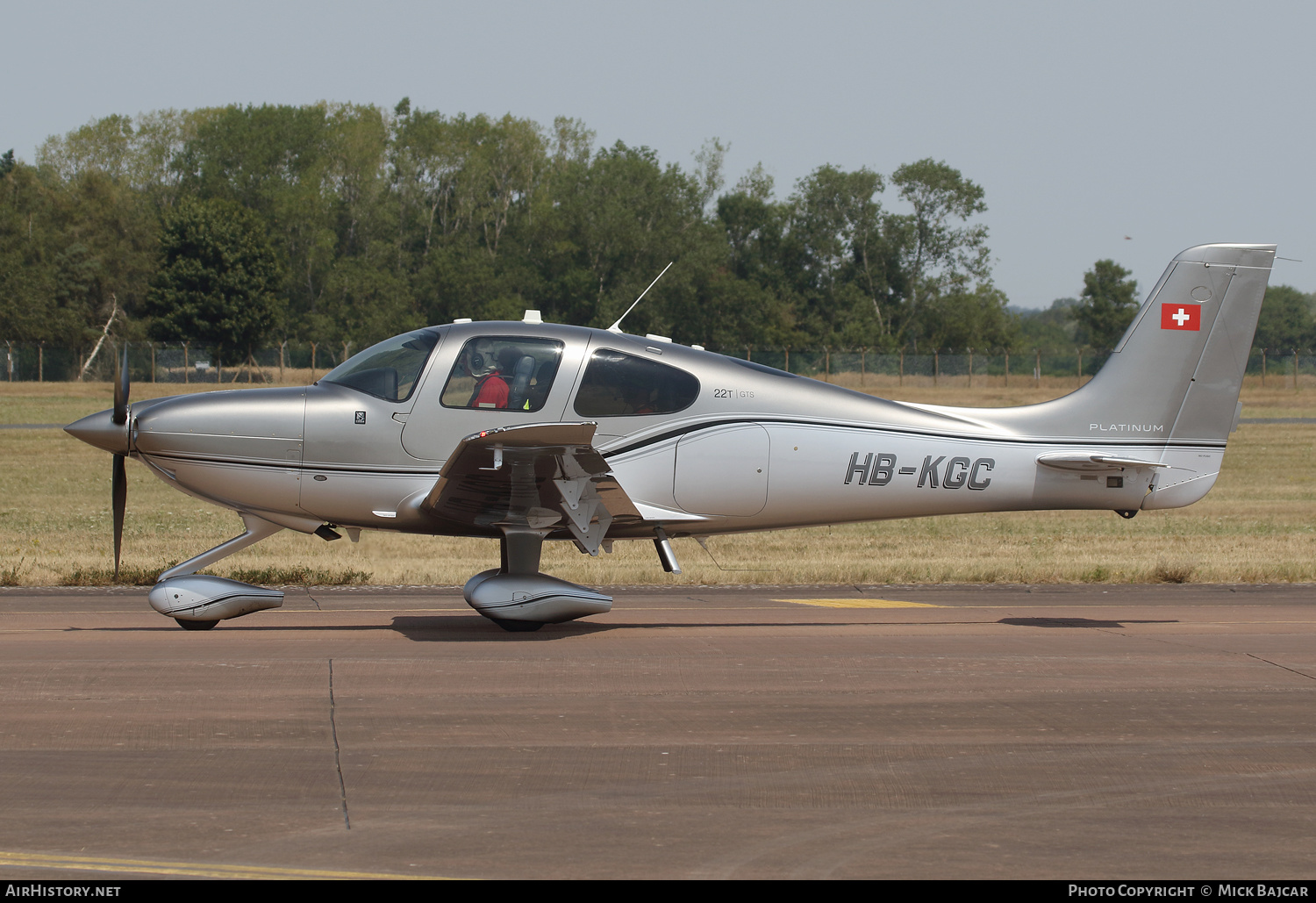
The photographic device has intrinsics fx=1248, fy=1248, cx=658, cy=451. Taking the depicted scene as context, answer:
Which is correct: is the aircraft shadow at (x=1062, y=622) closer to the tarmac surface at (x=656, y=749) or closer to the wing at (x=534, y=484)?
the tarmac surface at (x=656, y=749)

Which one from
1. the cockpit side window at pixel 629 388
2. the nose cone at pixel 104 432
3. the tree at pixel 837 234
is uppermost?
the tree at pixel 837 234

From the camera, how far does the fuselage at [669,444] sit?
9594 millimetres

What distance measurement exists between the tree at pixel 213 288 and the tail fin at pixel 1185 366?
54.2m

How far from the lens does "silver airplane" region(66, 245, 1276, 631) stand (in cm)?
955

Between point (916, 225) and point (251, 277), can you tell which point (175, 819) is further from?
point (916, 225)

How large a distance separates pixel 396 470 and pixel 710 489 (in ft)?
8.12

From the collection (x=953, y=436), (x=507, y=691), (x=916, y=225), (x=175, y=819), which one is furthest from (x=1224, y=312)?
(x=916, y=225)

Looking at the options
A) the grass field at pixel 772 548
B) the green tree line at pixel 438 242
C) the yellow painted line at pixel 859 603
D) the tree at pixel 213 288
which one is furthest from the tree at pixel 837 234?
Result: the yellow painted line at pixel 859 603

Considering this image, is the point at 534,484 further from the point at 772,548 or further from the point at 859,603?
the point at 772,548

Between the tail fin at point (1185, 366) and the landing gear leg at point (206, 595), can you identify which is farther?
the tail fin at point (1185, 366)

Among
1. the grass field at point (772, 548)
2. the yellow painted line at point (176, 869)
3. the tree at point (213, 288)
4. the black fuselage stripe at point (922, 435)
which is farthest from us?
the tree at point (213, 288)

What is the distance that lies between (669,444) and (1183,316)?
4.64m

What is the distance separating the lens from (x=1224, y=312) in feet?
34.9

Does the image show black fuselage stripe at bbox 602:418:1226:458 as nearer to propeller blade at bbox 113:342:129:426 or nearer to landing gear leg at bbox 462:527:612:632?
landing gear leg at bbox 462:527:612:632
